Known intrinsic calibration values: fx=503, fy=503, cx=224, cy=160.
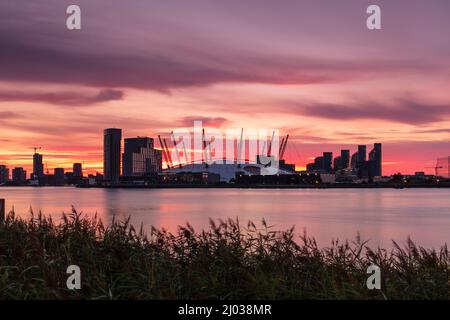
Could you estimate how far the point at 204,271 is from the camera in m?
14.6

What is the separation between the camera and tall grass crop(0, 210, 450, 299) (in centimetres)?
1277

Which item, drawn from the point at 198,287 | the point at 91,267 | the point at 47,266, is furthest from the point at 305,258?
the point at 47,266

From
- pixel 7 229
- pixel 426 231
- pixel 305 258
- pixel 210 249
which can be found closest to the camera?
pixel 305 258

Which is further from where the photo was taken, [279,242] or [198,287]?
[279,242]

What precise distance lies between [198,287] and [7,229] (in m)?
10.4

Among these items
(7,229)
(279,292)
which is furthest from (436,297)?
(7,229)

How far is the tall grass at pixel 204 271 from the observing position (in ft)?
41.9

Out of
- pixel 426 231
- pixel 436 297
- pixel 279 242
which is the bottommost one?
pixel 426 231

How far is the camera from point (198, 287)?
1341 cm

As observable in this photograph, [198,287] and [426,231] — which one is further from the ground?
[198,287]

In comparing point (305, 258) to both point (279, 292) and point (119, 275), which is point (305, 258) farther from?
point (119, 275)
